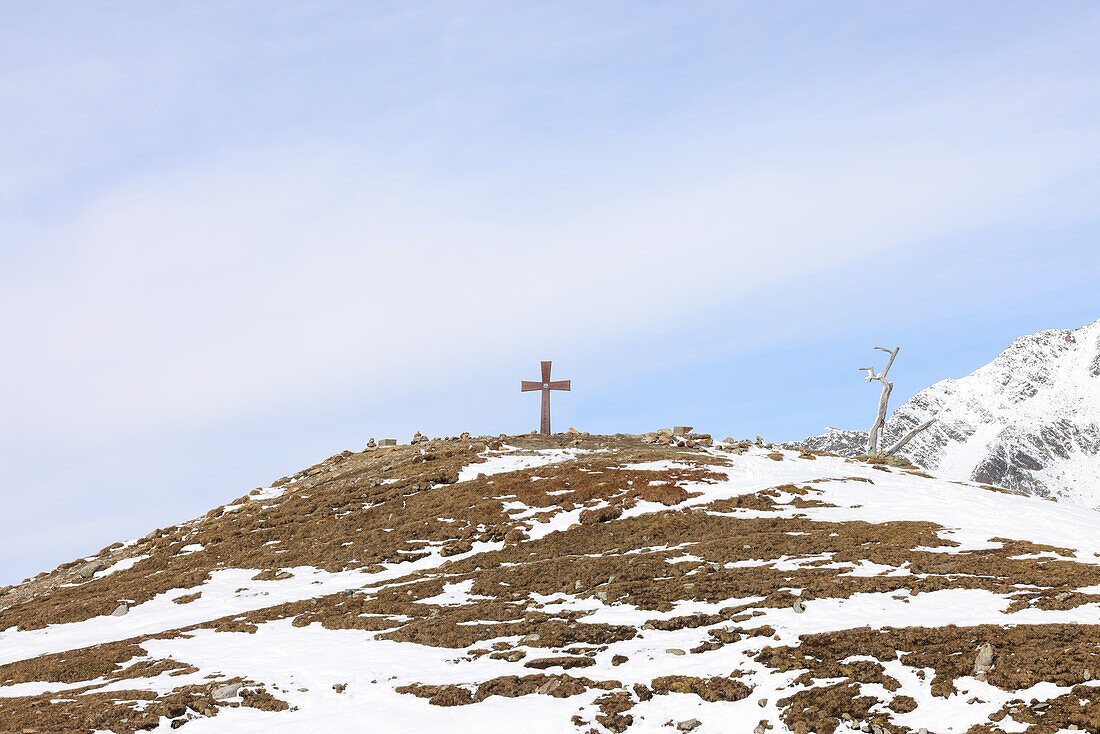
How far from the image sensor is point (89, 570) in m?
34.9

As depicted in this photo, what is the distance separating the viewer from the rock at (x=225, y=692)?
15.7 m

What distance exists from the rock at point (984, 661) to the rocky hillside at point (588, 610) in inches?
1.8

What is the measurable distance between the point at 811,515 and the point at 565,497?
990cm

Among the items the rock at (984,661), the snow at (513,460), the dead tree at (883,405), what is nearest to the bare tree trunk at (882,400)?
the dead tree at (883,405)

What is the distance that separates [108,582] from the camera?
3216 centimetres

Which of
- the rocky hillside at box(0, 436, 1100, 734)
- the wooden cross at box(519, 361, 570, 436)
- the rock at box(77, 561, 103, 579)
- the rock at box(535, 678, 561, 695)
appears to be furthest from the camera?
the wooden cross at box(519, 361, 570, 436)

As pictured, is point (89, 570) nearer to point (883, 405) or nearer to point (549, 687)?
point (549, 687)

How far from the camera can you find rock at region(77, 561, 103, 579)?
34406mm

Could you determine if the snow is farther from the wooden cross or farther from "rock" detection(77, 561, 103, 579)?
"rock" detection(77, 561, 103, 579)

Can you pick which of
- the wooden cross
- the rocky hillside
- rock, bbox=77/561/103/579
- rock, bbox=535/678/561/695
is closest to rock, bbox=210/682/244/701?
the rocky hillside

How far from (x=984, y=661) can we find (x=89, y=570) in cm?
3540

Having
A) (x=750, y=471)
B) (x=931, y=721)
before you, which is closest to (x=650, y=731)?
(x=931, y=721)

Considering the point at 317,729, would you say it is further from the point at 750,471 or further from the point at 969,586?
the point at 750,471

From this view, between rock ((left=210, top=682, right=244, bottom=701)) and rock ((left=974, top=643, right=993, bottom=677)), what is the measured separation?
1387cm
